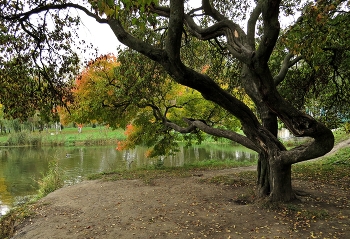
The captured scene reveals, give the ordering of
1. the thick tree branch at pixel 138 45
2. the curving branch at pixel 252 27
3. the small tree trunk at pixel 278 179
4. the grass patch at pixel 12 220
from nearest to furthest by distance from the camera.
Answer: the thick tree branch at pixel 138 45 < the small tree trunk at pixel 278 179 < the curving branch at pixel 252 27 < the grass patch at pixel 12 220

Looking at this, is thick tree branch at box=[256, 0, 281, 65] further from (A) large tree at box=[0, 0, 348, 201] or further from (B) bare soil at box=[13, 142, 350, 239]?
(B) bare soil at box=[13, 142, 350, 239]

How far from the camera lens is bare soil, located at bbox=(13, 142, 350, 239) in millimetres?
5844

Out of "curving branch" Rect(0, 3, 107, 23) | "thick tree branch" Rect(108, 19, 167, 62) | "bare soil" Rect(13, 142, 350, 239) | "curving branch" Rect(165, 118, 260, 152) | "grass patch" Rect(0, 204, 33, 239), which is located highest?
"curving branch" Rect(0, 3, 107, 23)

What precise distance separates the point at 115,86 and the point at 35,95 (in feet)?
23.1

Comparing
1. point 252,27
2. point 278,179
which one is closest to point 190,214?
point 278,179

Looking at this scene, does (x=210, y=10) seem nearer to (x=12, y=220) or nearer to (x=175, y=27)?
(x=175, y=27)

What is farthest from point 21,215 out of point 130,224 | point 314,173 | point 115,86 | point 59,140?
point 59,140

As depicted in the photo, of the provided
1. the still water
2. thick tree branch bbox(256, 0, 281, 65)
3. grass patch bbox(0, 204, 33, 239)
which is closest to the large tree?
thick tree branch bbox(256, 0, 281, 65)

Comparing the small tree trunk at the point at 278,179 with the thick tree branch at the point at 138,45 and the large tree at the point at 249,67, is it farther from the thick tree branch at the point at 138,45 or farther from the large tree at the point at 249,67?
the thick tree branch at the point at 138,45

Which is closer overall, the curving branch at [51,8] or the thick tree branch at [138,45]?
the thick tree branch at [138,45]

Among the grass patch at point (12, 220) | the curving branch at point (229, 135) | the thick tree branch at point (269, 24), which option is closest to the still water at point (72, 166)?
the grass patch at point (12, 220)

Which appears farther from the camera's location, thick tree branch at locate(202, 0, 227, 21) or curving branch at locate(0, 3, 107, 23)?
thick tree branch at locate(202, 0, 227, 21)

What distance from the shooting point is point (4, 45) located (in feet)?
20.0

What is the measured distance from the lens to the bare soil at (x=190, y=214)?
19.2 feet
